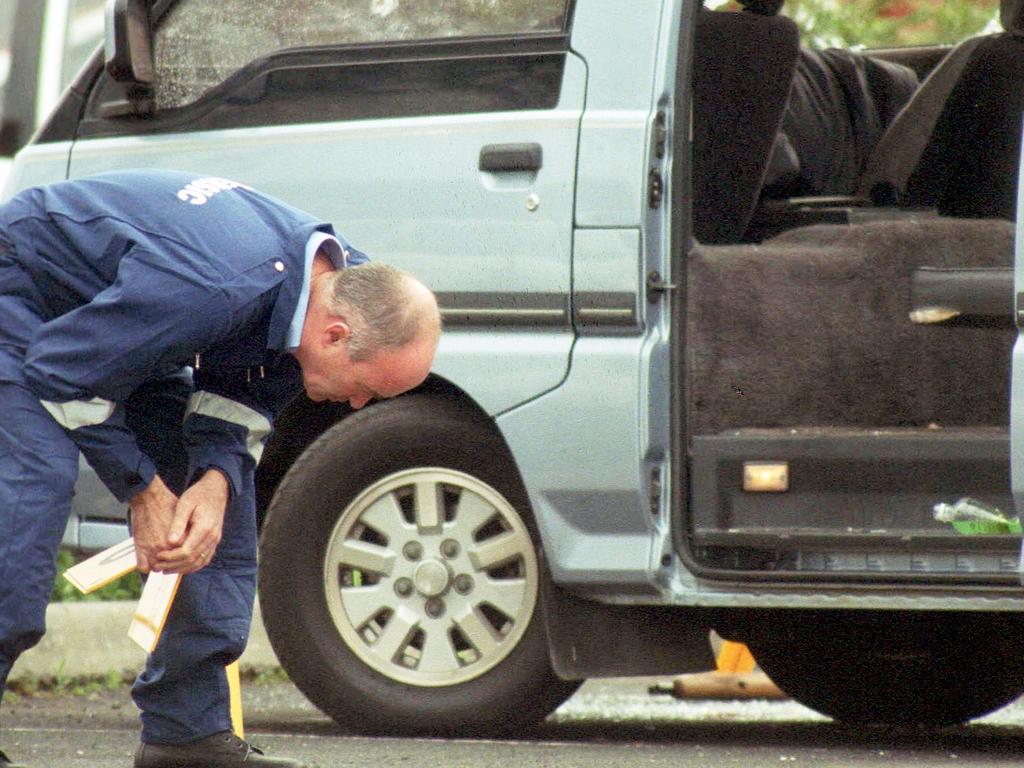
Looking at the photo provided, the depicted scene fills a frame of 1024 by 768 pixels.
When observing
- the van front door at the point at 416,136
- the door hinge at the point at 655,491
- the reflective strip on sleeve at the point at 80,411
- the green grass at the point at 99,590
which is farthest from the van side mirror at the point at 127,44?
the green grass at the point at 99,590

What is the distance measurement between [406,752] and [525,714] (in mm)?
384

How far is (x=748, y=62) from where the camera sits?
17.8 ft

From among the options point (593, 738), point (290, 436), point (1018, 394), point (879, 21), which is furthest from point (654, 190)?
point (879, 21)

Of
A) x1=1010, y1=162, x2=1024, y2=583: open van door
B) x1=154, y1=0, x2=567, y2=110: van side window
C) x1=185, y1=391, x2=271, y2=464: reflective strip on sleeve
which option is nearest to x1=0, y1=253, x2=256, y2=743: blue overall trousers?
x1=185, y1=391, x2=271, y2=464: reflective strip on sleeve

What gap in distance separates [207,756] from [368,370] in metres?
1.05

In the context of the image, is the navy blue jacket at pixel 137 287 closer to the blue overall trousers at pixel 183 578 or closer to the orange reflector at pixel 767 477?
the blue overall trousers at pixel 183 578

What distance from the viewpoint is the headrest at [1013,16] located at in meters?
5.45

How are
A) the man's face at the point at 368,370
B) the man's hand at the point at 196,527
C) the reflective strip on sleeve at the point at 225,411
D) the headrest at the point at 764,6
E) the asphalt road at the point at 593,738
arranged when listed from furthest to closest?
the headrest at the point at 764,6 < the asphalt road at the point at 593,738 < the reflective strip on sleeve at the point at 225,411 < the man's hand at the point at 196,527 < the man's face at the point at 368,370

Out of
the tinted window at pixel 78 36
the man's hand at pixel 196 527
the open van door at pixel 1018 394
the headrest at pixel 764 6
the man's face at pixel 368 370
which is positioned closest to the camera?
the man's face at pixel 368 370

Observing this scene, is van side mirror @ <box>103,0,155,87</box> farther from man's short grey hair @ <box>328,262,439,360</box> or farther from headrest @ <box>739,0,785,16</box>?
man's short grey hair @ <box>328,262,439,360</box>

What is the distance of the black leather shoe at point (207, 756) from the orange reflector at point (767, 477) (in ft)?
3.95

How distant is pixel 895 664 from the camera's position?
5.53 m

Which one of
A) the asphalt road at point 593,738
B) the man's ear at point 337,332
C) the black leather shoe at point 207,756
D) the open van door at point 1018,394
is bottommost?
the asphalt road at point 593,738

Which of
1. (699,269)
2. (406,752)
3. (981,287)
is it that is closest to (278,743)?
(406,752)
